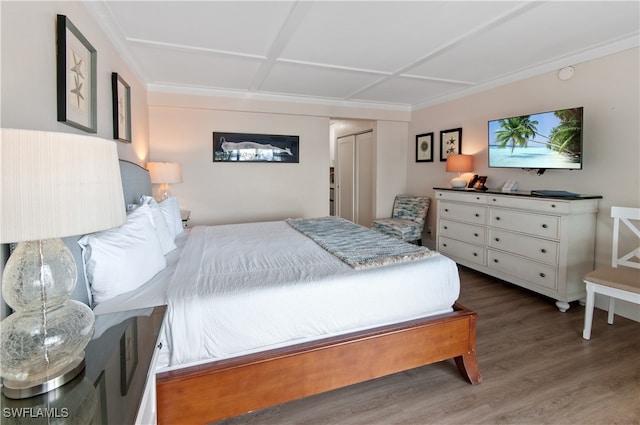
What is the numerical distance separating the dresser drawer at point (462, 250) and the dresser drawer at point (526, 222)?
1.26ft

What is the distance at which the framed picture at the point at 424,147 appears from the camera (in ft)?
16.5

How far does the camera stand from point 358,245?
7.77ft

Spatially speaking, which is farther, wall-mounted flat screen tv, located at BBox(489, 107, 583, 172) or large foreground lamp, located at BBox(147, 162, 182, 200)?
large foreground lamp, located at BBox(147, 162, 182, 200)

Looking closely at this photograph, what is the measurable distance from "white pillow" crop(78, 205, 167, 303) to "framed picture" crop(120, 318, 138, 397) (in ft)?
1.03

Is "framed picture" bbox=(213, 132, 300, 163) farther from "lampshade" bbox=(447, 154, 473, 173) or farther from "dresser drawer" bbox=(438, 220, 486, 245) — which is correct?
"dresser drawer" bbox=(438, 220, 486, 245)

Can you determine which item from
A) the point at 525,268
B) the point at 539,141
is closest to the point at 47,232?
the point at 525,268

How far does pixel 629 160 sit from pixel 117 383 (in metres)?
3.81

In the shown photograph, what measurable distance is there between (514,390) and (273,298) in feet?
5.07

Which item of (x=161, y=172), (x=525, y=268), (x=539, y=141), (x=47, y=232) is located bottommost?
(x=525, y=268)

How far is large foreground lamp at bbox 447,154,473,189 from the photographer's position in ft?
13.6

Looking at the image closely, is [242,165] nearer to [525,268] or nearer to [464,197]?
[464,197]

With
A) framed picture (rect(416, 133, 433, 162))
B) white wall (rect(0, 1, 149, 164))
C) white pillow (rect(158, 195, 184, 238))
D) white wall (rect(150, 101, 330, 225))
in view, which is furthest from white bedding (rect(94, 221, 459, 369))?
framed picture (rect(416, 133, 433, 162))

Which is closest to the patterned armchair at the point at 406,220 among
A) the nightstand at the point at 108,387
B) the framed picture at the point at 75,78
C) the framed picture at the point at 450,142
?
the framed picture at the point at 450,142

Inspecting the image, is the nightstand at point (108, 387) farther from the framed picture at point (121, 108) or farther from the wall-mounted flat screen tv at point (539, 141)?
the wall-mounted flat screen tv at point (539, 141)
